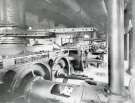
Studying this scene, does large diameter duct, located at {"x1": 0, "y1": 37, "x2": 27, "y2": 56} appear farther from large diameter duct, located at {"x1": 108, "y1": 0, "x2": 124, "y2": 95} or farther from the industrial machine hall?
large diameter duct, located at {"x1": 108, "y1": 0, "x2": 124, "y2": 95}

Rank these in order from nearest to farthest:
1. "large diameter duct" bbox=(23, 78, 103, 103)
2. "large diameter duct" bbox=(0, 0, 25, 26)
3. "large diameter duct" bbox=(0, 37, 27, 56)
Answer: "large diameter duct" bbox=(23, 78, 103, 103) → "large diameter duct" bbox=(0, 37, 27, 56) → "large diameter duct" bbox=(0, 0, 25, 26)

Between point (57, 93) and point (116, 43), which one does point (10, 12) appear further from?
point (116, 43)

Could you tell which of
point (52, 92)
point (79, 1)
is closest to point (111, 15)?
point (52, 92)

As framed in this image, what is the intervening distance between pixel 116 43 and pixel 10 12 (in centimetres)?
208

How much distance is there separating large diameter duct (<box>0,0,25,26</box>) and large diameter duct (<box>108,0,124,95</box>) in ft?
5.80

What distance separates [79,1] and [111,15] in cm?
188

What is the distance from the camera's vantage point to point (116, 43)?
1412 millimetres

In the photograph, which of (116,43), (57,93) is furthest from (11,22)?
(116,43)

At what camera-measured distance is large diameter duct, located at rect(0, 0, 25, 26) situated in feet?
8.52

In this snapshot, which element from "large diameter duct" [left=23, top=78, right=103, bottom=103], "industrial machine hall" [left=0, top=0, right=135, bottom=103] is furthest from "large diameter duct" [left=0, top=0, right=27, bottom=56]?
"large diameter duct" [left=23, top=78, right=103, bottom=103]

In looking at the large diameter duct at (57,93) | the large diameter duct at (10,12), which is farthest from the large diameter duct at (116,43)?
the large diameter duct at (10,12)

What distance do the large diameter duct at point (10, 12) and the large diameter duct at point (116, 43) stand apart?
177cm

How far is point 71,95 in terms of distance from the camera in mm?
1596

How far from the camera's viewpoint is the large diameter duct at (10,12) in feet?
8.52
